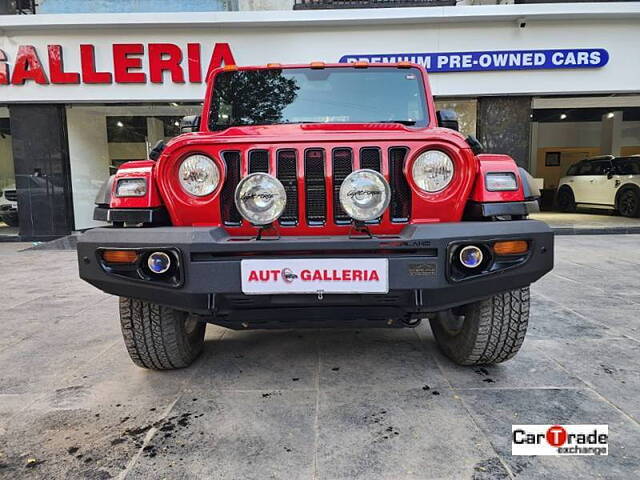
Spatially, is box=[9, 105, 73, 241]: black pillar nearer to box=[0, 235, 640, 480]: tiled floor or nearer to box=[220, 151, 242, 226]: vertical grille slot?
box=[0, 235, 640, 480]: tiled floor

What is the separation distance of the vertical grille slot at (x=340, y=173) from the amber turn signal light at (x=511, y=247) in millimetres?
732

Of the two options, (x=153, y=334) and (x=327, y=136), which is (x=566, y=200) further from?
(x=153, y=334)

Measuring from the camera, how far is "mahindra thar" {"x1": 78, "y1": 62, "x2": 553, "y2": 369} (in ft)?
6.59

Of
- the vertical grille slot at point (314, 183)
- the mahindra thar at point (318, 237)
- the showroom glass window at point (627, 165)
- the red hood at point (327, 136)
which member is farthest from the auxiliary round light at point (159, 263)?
the showroom glass window at point (627, 165)

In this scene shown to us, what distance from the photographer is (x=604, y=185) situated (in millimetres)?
12031

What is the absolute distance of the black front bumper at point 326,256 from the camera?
78.5 inches

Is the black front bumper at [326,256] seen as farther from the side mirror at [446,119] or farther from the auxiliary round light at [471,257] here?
the side mirror at [446,119]

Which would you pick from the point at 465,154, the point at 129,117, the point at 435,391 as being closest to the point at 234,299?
the point at 435,391

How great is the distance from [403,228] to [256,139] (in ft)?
2.89

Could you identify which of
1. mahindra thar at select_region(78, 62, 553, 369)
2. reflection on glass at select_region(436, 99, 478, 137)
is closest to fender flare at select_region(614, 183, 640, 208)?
reflection on glass at select_region(436, 99, 478, 137)

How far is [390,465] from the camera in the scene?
179cm

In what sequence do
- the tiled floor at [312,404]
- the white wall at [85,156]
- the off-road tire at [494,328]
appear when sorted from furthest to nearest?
the white wall at [85,156] < the off-road tire at [494,328] < the tiled floor at [312,404]

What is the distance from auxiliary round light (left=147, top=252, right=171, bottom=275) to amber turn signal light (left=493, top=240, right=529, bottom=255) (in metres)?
1.56

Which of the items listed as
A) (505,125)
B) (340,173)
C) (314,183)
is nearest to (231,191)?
(314,183)
